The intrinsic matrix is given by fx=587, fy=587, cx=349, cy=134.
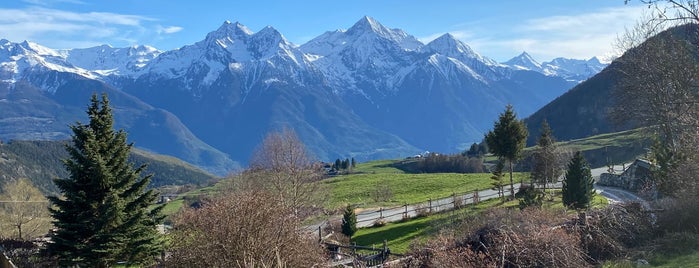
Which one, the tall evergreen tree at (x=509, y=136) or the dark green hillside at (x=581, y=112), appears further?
the dark green hillside at (x=581, y=112)

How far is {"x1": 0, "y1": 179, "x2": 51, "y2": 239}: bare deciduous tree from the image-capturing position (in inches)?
1954

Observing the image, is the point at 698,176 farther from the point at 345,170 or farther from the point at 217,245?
the point at 345,170

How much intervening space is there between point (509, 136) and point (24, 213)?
42053 mm

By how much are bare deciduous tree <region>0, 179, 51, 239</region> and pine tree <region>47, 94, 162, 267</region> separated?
30027 mm

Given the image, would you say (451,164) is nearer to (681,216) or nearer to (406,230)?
(406,230)

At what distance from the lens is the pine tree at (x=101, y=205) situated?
70.3ft

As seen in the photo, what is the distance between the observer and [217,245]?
1439cm

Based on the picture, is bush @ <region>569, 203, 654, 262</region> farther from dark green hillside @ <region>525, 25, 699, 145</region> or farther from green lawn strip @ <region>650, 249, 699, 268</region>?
dark green hillside @ <region>525, 25, 699, 145</region>

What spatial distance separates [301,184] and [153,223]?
20.1m

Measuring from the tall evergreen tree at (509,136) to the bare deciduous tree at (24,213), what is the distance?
3737 cm

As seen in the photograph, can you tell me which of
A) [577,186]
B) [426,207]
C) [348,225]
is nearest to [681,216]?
[577,186]

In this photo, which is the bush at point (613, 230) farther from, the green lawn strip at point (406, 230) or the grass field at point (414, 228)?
the green lawn strip at point (406, 230)

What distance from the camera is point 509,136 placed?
118ft

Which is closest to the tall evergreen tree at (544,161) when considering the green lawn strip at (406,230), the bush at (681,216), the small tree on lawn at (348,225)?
the green lawn strip at (406,230)
